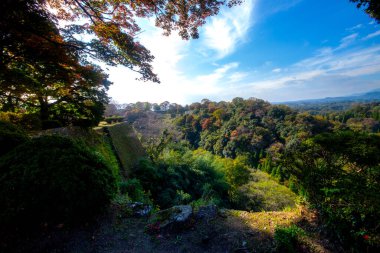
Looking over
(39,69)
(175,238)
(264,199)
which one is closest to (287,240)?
(175,238)

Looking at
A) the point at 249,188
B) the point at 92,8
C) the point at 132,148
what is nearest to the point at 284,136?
the point at 249,188

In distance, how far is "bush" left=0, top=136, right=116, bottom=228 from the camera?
9.89 feet

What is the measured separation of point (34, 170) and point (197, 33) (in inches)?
190

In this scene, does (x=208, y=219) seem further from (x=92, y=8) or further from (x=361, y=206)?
(x=92, y=8)

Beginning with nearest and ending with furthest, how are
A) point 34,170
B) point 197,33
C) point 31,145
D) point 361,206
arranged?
point 361,206, point 34,170, point 31,145, point 197,33

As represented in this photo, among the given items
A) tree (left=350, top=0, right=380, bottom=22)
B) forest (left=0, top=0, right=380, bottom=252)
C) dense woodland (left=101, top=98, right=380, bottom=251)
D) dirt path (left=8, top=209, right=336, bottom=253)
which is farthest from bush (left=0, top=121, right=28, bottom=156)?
tree (left=350, top=0, right=380, bottom=22)

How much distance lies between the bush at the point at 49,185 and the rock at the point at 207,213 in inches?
81.7

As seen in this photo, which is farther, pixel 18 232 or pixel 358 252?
pixel 18 232

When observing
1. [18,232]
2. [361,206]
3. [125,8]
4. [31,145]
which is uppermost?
[125,8]

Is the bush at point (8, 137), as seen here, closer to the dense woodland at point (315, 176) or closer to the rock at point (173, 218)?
the rock at point (173, 218)

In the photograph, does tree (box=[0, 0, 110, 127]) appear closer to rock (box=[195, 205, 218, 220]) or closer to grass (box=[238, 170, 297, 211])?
rock (box=[195, 205, 218, 220])

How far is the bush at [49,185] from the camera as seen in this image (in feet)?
9.89

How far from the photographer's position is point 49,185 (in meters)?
3.07

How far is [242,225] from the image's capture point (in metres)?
3.86
